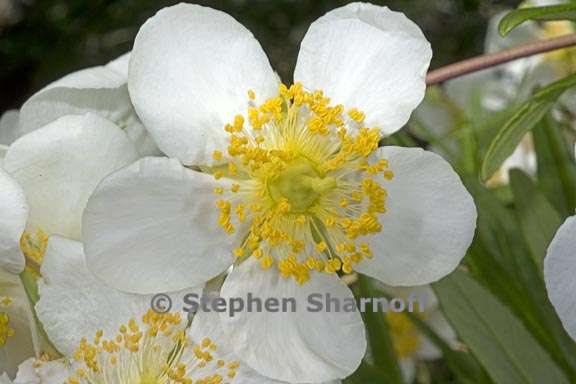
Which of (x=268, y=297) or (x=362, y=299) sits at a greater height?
(x=268, y=297)

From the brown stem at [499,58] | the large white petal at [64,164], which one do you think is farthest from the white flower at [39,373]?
the brown stem at [499,58]

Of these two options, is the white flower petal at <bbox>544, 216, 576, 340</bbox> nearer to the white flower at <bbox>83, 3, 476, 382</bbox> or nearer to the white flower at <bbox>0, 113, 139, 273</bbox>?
the white flower at <bbox>83, 3, 476, 382</bbox>

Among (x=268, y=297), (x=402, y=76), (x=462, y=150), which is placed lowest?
(x=462, y=150)

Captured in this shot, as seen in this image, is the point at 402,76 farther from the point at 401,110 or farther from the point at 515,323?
the point at 515,323

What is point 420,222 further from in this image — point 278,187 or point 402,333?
point 402,333

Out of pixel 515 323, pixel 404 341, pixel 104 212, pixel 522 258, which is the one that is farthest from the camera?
pixel 404 341

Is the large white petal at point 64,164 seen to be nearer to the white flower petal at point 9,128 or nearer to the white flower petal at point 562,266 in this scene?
the white flower petal at point 9,128

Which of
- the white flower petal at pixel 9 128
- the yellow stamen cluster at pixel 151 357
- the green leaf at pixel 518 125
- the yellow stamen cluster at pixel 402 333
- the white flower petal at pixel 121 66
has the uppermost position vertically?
the white flower petal at pixel 121 66

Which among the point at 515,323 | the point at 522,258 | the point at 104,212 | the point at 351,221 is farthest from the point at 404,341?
the point at 104,212
